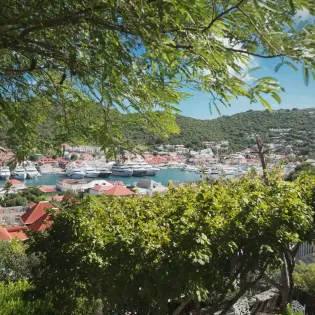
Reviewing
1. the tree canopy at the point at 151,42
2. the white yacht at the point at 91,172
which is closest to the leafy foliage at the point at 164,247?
the tree canopy at the point at 151,42

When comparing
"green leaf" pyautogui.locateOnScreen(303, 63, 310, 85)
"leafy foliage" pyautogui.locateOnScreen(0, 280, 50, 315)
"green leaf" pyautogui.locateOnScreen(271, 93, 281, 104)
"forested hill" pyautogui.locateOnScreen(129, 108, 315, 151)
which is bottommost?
"leafy foliage" pyautogui.locateOnScreen(0, 280, 50, 315)

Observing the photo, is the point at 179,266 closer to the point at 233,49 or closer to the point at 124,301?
the point at 124,301

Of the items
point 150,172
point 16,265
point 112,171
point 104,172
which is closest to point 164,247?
point 16,265

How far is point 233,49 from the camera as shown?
141 cm

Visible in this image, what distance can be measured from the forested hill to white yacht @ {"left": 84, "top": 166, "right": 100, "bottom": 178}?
33.1 feet

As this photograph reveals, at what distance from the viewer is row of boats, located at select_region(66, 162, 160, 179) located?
55.9 meters

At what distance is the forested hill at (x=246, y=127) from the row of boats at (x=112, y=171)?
4.28 metres

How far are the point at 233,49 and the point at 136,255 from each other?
226cm

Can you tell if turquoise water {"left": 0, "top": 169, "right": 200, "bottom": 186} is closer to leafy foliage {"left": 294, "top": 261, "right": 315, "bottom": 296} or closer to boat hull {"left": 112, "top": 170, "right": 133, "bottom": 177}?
boat hull {"left": 112, "top": 170, "right": 133, "bottom": 177}

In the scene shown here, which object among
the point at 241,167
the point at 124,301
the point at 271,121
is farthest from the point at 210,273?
the point at 271,121

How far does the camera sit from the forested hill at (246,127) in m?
53.8

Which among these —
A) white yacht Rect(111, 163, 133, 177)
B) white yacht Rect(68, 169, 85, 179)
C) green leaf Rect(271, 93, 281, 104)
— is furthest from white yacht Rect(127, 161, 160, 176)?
green leaf Rect(271, 93, 281, 104)

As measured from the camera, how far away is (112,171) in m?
60.0

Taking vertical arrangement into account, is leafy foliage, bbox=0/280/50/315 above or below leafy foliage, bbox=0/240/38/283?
above
